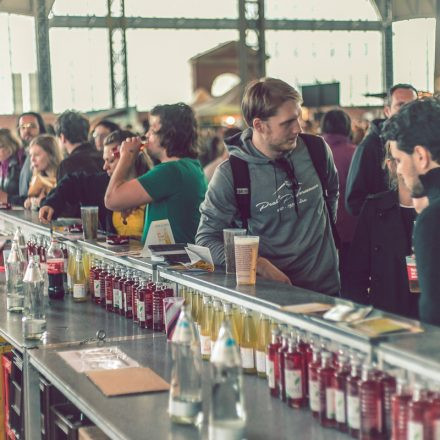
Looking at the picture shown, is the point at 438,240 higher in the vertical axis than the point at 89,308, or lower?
higher

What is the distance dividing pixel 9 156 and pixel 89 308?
5.05 m

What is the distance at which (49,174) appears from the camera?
297 inches

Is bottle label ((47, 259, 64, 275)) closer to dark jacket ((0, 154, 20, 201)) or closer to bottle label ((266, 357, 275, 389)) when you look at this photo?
bottle label ((266, 357, 275, 389))

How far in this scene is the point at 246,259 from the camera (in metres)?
3.37

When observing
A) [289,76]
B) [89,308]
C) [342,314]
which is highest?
[289,76]

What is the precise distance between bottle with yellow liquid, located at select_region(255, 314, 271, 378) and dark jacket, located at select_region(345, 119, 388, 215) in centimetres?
241

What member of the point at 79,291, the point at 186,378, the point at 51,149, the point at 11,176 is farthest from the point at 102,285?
the point at 11,176

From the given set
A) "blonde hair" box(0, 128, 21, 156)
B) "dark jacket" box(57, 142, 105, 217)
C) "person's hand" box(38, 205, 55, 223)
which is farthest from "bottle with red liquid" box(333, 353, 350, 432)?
"blonde hair" box(0, 128, 21, 156)

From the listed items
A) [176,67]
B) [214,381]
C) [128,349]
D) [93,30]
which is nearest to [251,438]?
[214,381]

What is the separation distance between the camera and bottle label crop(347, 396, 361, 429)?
2439mm

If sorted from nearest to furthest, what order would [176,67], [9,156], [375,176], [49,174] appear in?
[375,176] → [49,174] → [9,156] → [176,67]

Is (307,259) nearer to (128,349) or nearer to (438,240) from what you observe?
(128,349)

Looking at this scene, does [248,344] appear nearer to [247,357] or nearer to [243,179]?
[247,357]

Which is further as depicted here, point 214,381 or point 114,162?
point 114,162
